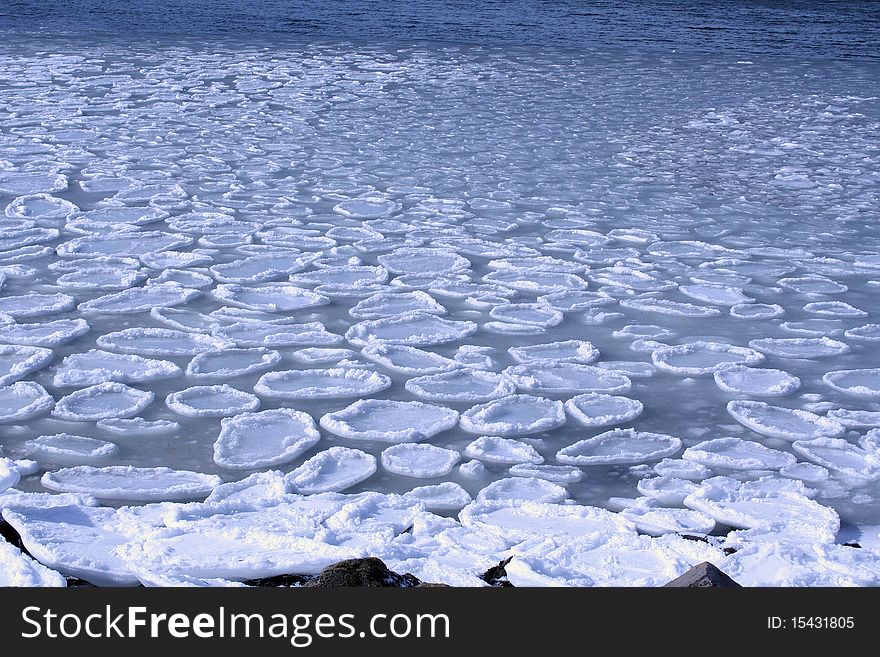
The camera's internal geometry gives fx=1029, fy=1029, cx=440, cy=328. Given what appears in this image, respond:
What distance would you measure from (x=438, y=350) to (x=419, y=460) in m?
0.70

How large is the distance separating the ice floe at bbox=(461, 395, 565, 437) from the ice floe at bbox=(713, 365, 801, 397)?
522mm

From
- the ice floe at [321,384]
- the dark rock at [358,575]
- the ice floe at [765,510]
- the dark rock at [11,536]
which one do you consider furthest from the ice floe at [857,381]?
the dark rock at [11,536]

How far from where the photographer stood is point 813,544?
2.15 meters

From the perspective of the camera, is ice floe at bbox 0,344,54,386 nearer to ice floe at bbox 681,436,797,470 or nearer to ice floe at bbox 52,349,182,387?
ice floe at bbox 52,349,182,387

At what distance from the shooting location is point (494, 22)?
13844 millimetres

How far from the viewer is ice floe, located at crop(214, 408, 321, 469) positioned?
2502 millimetres

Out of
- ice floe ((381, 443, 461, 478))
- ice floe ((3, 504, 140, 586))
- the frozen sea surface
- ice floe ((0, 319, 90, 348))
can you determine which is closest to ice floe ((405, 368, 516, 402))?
the frozen sea surface

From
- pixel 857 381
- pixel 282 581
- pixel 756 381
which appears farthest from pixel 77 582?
pixel 857 381

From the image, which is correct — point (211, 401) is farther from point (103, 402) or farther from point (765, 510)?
point (765, 510)

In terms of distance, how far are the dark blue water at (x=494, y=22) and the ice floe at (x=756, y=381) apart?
8804 mm

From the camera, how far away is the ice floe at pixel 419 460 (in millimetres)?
2477

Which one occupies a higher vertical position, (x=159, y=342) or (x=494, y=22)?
(x=494, y=22)
